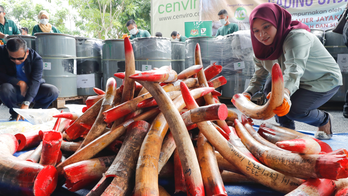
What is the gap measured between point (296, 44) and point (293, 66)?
0.22 metres

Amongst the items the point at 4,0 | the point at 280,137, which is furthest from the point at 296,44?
the point at 4,0

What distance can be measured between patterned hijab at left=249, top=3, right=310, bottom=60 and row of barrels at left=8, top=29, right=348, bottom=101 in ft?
7.86

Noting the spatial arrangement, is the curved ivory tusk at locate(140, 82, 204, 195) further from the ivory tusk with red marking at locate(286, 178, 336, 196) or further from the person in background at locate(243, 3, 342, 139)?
the person in background at locate(243, 3, 342, 139)

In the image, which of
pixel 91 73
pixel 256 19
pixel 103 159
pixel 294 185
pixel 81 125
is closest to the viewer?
pixel 294 185

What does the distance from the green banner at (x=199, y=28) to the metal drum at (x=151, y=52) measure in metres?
1.83

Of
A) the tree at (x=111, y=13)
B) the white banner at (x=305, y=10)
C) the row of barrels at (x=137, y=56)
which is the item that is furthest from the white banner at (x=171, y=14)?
the tree at (x=111, y=13)

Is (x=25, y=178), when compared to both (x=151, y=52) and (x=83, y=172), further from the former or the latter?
(x=151, y=52)

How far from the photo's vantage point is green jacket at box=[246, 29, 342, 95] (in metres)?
1.75

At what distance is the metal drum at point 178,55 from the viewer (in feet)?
16.8

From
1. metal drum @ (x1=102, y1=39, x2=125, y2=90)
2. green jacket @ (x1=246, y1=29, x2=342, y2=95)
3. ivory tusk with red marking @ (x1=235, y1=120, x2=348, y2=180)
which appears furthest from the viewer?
metal drum @ (x1=102, y1=39, x2=125, y2=90)

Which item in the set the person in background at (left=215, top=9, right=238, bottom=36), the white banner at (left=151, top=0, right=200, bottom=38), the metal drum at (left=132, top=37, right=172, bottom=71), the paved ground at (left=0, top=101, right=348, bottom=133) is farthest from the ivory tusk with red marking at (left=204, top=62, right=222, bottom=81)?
the white banner at (left=151, top=0, right=200, bottom=38)

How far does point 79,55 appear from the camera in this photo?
4.79 meters

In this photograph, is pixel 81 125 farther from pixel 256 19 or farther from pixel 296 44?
pixel 296 44

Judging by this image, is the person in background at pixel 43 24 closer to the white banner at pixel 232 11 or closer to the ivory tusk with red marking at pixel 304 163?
the white banner at pixel 232 11
